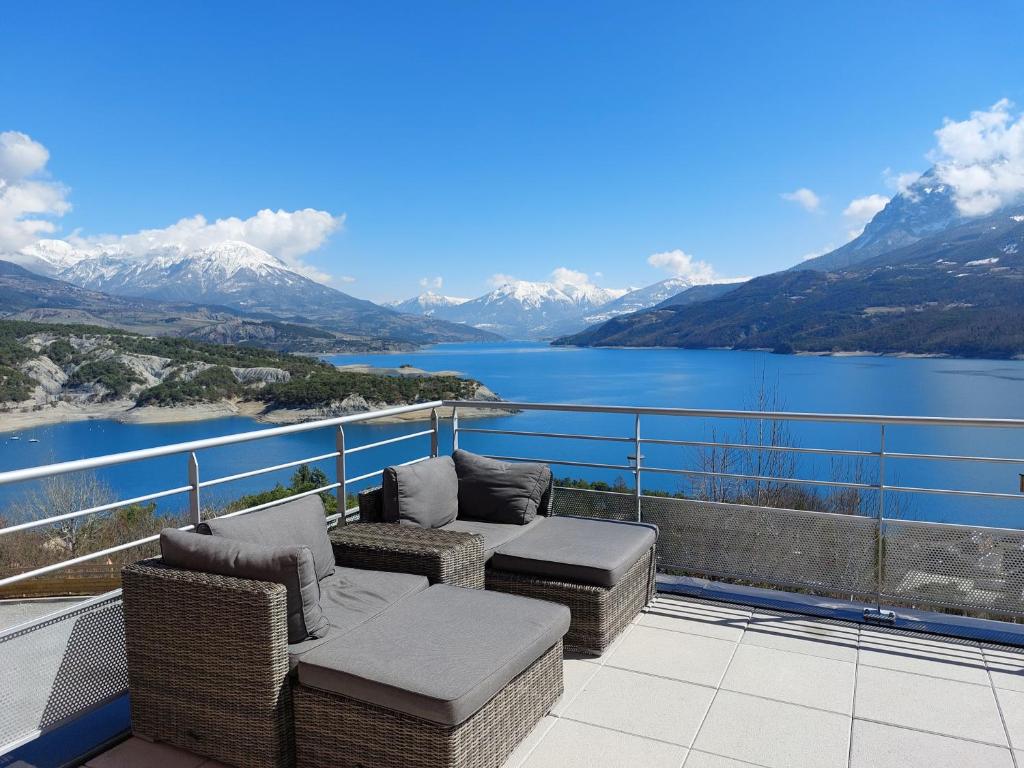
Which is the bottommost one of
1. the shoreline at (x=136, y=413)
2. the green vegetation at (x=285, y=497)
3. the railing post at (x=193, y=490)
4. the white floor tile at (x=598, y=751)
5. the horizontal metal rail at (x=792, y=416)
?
the shoreline at (x=136, y=413)

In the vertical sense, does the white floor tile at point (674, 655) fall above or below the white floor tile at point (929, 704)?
below

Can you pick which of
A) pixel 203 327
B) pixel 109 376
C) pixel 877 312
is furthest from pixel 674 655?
pixel 203 327

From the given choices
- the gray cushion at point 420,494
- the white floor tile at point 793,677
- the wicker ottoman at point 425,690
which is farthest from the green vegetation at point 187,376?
the wicker ottoman at point 425,690

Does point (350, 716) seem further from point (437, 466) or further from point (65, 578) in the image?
point (65, 578)

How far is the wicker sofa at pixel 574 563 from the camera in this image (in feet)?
9.29

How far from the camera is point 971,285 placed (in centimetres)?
7769

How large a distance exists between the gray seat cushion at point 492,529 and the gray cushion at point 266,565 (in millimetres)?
1094

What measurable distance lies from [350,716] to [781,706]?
5.08 ft

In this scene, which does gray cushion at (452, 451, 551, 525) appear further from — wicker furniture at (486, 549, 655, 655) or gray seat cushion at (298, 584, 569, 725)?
gray seat cushion at (298, 584, 569, 725)

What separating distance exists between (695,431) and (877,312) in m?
60.4

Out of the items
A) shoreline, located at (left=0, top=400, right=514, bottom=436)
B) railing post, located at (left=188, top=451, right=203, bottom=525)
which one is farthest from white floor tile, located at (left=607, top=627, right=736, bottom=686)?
shoreline, located at (left=0, top=400, right=514, bottom=436)

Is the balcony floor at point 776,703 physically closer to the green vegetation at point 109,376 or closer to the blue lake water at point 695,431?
the blue lake water at point 695,431

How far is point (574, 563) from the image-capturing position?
9.44 ft

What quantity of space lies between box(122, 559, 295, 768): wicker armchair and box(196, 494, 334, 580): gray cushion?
22 centimetres
